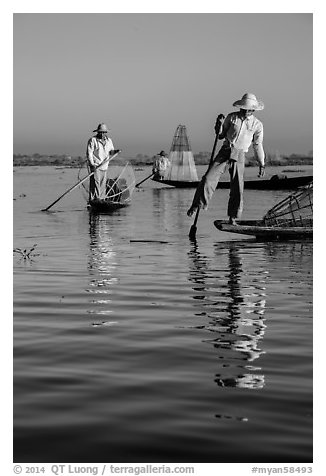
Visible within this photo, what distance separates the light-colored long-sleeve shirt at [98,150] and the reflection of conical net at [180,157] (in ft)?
82.6

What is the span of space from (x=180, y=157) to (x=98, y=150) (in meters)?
26.1

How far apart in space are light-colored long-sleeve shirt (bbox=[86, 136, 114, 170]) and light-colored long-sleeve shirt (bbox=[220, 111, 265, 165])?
802 centimetres

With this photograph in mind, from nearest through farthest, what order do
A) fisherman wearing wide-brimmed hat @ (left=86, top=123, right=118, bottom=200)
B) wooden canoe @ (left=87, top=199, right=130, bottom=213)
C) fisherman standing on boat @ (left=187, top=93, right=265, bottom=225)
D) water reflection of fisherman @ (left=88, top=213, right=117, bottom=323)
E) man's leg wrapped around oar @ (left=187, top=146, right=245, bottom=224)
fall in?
water reflection of fisherman @ (left=88, top=213, right=117, bottom=323) < fisherman standing on boat @ (left=187, top=93, right=265, bottom=225) < man's leg wrapped around oar @ (left=187, top=146, right=245, bottom=224) < fisherman wearing wide-brimmed hat @ (left=86, top=123, right=118, bottom=200) < wooden canoe @ (left=87, top=199, right=130, bottom=213)

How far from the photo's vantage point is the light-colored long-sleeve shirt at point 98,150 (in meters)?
20.7

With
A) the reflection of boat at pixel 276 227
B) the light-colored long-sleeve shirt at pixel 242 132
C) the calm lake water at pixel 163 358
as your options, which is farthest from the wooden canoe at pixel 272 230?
the calm lake water at pixel 163 358

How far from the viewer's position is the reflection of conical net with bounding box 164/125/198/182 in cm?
4644

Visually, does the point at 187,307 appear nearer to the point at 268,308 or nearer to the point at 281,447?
the point at 268,308

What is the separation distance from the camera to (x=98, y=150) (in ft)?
68.5

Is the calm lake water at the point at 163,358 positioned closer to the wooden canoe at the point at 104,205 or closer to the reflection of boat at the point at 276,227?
the reflection of boat at the point at 276,227

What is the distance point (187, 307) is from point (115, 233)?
27.4 ft

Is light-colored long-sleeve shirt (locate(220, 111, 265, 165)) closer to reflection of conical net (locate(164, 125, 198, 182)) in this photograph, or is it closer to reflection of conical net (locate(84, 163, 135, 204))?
reflection of conical net (locate(84, 163, 135, 204))

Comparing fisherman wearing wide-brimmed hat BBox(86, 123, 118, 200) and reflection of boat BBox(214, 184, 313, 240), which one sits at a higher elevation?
fisherman wearing wide-brimmed hat BBox(86, 123, 118, 200)

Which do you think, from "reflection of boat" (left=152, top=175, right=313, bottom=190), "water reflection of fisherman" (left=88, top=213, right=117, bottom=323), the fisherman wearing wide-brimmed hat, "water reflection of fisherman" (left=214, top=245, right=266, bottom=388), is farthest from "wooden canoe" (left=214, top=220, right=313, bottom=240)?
"reflection of boat" (left=152, top=175, right=313, bottom=190)
